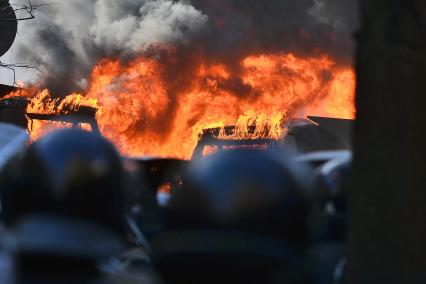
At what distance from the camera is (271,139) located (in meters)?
11.3

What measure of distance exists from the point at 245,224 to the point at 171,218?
0.51 meters

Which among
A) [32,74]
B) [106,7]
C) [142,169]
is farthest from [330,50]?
[142,169]

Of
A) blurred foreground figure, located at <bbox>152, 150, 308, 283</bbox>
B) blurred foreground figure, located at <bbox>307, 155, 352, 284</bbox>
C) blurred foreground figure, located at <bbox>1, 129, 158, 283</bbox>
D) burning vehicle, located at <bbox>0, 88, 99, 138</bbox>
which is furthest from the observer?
burning vehicle, located at <bbox>0, 88, 99, 138</bbox>

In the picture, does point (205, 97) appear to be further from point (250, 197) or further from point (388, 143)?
point (250, 197)

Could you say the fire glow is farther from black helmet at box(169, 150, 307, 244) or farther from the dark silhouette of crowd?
black helmet at box(169, 150, 307, 244)

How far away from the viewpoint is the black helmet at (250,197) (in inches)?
167

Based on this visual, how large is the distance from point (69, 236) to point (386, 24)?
231cm

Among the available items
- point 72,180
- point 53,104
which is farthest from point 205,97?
point 72,180

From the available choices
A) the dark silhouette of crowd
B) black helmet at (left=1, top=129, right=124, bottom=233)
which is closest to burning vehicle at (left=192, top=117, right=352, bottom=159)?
the dark silhouette of crowd

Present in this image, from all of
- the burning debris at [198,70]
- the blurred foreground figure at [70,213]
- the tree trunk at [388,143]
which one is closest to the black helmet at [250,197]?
the tree trunk at [388,143]

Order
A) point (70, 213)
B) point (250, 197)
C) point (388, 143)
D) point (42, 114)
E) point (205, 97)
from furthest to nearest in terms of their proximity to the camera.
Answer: point (205, 97) < point (42, 114) < point (70, 213) < point (388, 143) < point (250, 197)

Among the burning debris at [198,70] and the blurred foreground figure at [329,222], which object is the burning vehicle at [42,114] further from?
the blurred foreground figure at [329,222]

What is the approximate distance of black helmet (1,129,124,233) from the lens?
16.2ft

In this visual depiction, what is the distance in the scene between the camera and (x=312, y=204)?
4410 mm
